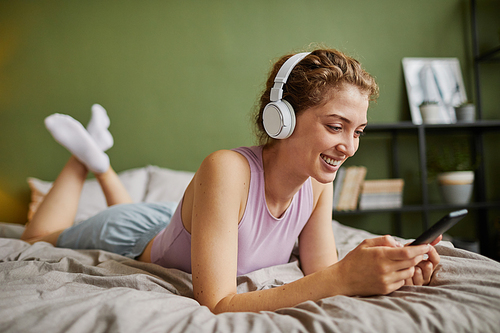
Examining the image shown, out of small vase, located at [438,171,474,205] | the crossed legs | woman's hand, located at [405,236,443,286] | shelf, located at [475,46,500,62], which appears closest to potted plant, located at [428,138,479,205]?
small vase, located at [438,171,474,205]

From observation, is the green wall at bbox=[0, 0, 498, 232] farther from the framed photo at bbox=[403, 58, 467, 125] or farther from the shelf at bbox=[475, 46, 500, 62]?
the shelf at bbox=[475, 46, 500, 62]

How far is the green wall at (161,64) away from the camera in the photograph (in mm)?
2420

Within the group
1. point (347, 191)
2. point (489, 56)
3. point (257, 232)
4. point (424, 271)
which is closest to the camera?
point (424, 271)

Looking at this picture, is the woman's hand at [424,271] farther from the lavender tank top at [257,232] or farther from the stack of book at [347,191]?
the stack of book at [347,191]

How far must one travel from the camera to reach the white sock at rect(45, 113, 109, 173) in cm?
163

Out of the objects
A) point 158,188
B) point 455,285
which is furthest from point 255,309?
point 158,188

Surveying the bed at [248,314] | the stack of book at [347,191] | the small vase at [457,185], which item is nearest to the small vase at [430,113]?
the small vase at [457,185]

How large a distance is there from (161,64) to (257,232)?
75.1 inches

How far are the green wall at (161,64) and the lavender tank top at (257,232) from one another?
1517mm

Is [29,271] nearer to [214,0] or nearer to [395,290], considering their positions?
[395,290]

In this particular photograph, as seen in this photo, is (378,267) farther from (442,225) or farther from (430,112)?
(430,112)

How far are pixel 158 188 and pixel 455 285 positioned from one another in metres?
1.77

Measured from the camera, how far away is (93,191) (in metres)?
2.13

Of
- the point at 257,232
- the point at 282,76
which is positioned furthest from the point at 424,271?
the point at 282,76
